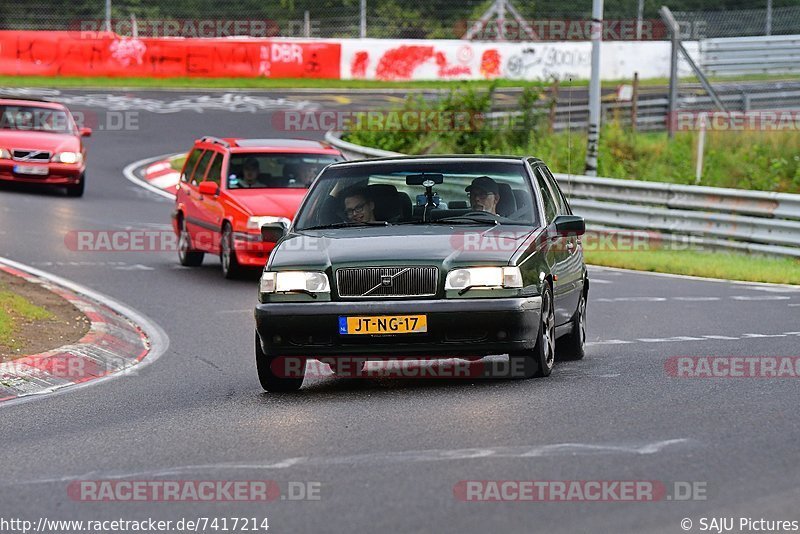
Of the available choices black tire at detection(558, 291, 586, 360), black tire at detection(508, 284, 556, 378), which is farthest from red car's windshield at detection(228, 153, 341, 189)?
black tire at detection(508, 284, 556, 378)

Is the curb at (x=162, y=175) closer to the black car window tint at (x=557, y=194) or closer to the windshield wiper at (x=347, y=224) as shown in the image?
the black car window tint at (x=557, y=194)

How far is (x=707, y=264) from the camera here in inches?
744

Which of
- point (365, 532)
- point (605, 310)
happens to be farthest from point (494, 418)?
point (605, 310)

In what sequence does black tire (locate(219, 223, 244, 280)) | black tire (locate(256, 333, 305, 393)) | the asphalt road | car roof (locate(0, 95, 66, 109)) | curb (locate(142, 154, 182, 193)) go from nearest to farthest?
the asphalt road
black tire (locate(256, 333, 305, 393))
black tire (locate(219, 223, 244, 280))
car roof (locate(0, 95, 66, 109))
curb (locate(142, 154, 182, 193))

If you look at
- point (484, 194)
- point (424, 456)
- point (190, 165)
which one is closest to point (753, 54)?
point (190, 165)

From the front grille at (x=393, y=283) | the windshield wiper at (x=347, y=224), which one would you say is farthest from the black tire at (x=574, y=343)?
the front grille at (x=393, y=283)

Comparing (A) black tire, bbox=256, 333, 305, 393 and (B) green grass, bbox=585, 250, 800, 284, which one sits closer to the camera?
(A) black tire, bbox=256, 333, 305, 393

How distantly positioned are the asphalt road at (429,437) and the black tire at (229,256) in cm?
403

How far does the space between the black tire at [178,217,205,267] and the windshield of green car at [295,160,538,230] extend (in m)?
8.58

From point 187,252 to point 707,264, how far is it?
6.43m

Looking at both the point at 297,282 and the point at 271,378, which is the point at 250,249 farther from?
the point at 297,282

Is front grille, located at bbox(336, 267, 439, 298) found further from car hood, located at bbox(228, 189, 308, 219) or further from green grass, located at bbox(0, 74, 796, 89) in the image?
green grass, located at bbox(0, 74, 796, 89)

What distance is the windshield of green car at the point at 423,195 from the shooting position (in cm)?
1010

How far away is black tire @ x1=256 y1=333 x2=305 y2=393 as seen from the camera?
9.48m
